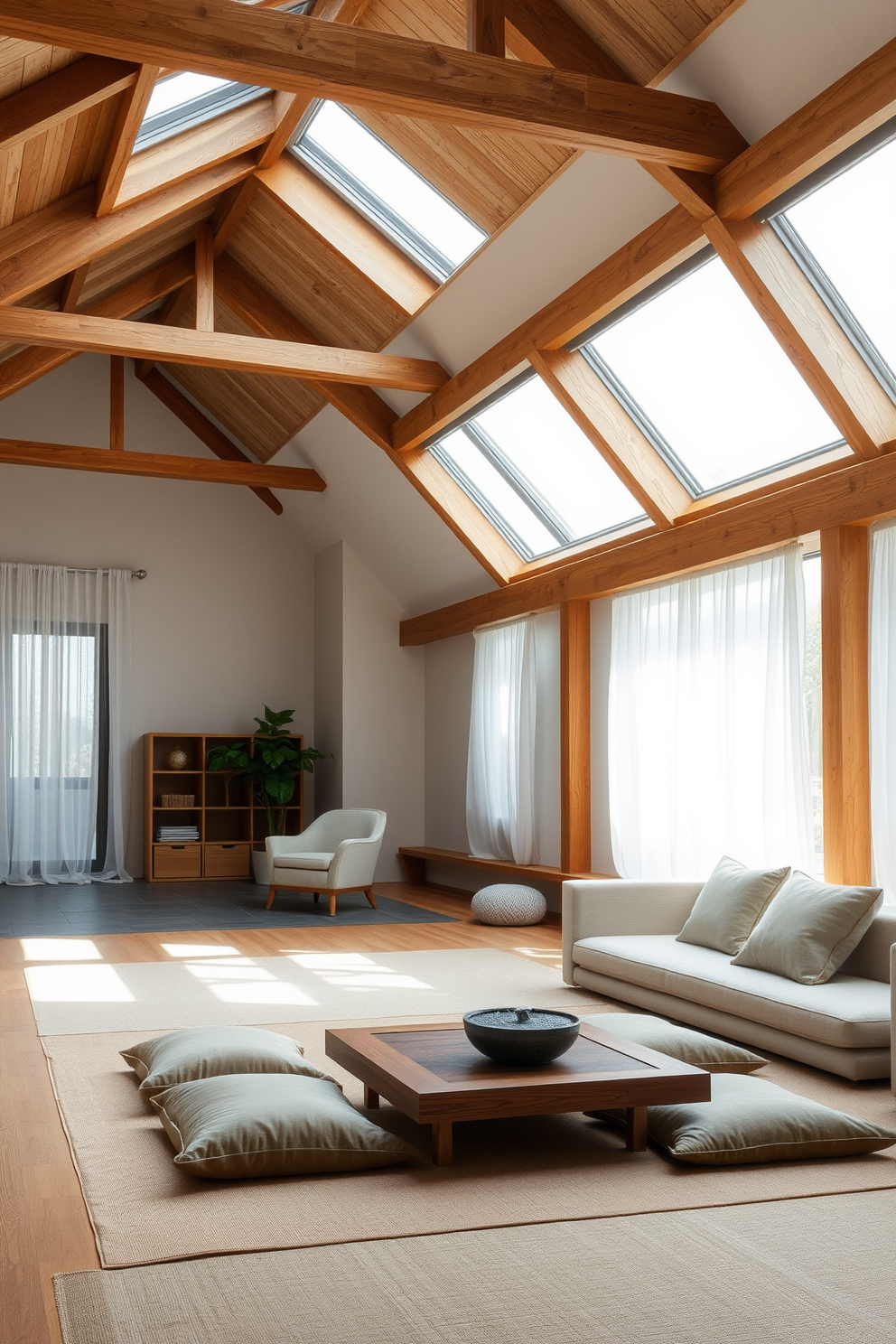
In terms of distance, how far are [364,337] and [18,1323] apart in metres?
6.69

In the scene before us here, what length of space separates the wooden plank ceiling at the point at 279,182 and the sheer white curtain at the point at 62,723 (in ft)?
7.20

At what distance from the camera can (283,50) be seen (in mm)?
3934

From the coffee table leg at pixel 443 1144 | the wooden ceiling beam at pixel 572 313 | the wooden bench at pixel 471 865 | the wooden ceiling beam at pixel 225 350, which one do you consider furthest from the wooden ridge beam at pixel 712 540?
the coffee table leg at pixel 443 1144

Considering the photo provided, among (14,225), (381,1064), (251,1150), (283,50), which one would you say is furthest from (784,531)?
(14,225)

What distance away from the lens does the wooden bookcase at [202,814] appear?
1037 centimetres

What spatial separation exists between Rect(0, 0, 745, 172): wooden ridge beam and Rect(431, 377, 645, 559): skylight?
248 centimetres

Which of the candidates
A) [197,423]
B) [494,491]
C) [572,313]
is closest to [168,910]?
[494,491]

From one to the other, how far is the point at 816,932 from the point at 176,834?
7.19 m

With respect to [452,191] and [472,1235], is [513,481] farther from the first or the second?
[472,1235]

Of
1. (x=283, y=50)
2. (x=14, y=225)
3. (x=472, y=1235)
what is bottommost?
(x=472, y=1235)

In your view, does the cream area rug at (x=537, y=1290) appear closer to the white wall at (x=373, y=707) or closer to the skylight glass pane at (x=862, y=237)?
the skylight glass pane at (x=862, y=237)

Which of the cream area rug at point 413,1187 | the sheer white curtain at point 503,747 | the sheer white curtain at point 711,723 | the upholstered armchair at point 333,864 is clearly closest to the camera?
the cream area rug at point 413,1187

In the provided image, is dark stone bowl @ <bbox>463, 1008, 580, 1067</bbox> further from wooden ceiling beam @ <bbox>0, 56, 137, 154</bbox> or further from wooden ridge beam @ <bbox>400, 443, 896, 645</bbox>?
wooden ceiling beam @ <bbox>0, 56, 137, 154</bbox>

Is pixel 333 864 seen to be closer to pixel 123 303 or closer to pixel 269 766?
pixel 269 766
